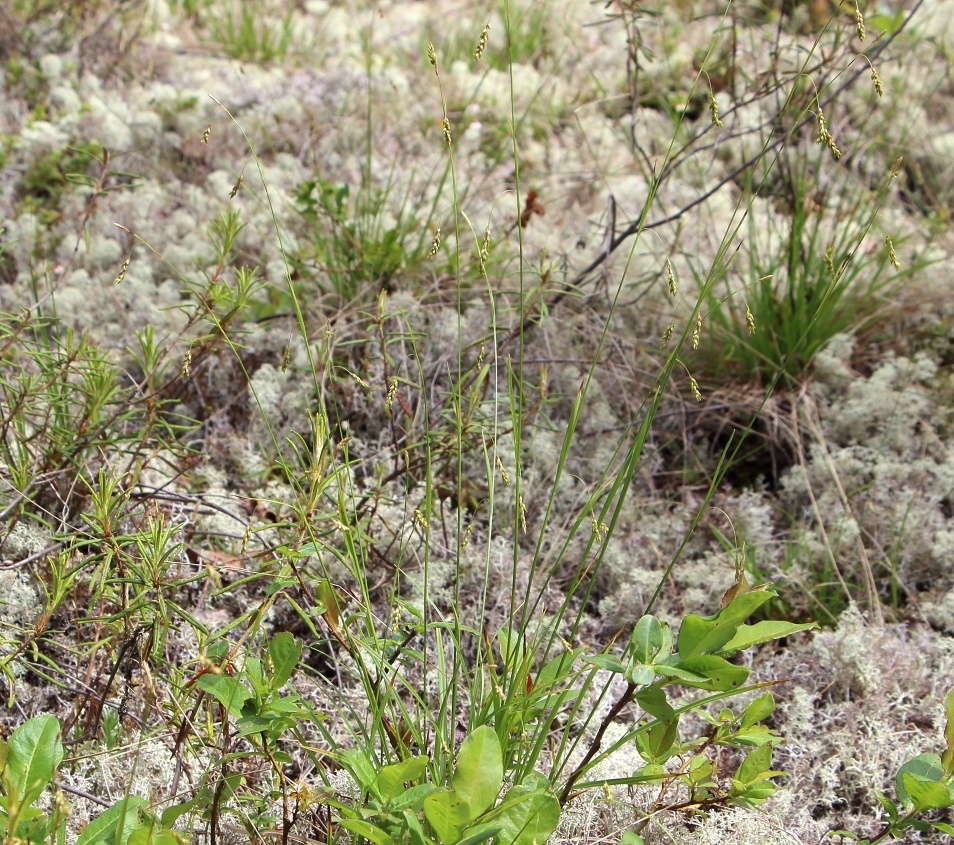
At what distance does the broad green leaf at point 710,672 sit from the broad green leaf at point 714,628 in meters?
0.02

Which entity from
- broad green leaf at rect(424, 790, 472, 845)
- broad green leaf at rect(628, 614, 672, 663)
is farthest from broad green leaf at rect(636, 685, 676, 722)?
broad green leaf at rect(424, 790, 472, 845)

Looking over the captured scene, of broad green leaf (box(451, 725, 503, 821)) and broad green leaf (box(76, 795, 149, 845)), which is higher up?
broad green leaf (box(451, 725, 503, 821))

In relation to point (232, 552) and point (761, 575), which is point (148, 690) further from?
point (761, 575)

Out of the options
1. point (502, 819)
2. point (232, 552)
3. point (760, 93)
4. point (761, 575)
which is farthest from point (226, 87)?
point (502, 819)

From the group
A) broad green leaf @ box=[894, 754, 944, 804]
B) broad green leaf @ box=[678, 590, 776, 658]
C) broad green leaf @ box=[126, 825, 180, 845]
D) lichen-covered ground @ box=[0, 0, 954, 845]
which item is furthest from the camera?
lichen-covered ground @ box=[0, 0, 954, 845]

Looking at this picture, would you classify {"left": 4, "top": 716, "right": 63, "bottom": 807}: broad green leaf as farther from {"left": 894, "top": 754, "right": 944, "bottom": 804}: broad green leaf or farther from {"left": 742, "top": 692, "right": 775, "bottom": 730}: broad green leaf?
{"left": 894, "top": 754, "right": 944, "bottom": 804}: broad green leaf

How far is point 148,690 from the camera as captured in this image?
1.48 meters

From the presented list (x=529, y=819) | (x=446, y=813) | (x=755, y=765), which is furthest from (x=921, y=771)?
(x=446, y=813)

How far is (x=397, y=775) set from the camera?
1.33m

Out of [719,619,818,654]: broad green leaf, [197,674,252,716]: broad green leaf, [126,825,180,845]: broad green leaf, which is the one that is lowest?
[126,825,180,845]: broad green leaf

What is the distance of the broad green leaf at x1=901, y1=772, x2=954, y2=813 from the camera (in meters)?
1.44

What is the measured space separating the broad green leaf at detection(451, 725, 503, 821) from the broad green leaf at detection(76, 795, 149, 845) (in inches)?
17.8

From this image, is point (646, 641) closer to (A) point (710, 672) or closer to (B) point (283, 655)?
(A) point (710, 672)

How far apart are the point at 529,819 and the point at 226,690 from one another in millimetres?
476
